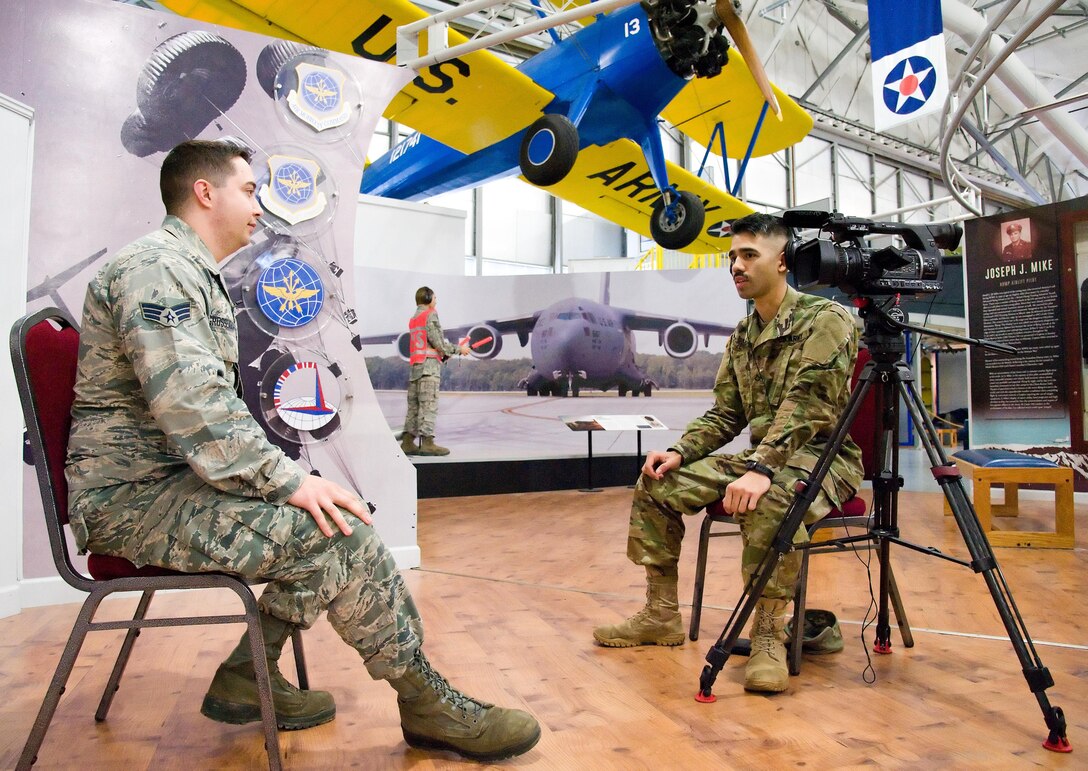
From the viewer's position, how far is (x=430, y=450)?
649 cm

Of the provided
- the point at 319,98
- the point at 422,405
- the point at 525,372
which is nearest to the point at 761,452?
the point at 319,98

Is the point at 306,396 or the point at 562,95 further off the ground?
the point at 562,95

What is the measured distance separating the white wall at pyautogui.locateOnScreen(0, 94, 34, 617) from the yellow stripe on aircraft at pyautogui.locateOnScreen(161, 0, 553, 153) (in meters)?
2.52

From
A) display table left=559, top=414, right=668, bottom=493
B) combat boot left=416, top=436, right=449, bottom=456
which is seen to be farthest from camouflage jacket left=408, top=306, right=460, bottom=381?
display table left=559, top=414, right=668, bottom=493

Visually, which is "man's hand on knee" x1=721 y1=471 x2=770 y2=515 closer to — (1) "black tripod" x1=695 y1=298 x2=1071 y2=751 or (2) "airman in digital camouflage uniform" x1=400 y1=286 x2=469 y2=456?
(1) "black tripod" x1=695 y1=298 x2=1071 y2=751

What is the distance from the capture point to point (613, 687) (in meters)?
1.83

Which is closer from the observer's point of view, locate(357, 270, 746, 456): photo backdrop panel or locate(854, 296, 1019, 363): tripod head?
locate(854, 296, 1019, 363): tripod head

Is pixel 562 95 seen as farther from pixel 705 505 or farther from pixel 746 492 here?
pixel 746 492

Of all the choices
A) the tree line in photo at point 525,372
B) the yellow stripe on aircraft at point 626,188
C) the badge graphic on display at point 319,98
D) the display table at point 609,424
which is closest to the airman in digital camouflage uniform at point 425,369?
the tree line in photo at point 525,372

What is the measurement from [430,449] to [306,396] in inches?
137

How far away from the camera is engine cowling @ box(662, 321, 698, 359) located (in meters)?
7.00

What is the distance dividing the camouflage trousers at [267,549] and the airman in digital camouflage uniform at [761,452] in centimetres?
93

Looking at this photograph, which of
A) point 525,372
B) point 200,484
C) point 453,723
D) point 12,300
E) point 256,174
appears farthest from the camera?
point 525,372

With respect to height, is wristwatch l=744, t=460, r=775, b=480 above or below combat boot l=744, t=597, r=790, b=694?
above
